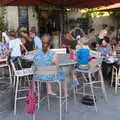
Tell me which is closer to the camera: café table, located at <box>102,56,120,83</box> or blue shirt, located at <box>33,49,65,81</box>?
blue shirt, located at <box>33,49,65,81</box>

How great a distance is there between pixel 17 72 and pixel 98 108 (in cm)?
165

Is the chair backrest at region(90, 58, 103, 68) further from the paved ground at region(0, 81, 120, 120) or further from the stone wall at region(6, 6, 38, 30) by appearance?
the stone wall at region(6, 6, 38, 30)

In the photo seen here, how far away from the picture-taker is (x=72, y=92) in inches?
254

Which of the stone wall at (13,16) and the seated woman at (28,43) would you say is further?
the stone wall at (13,16)

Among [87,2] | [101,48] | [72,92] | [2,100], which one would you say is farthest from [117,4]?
[2,100]

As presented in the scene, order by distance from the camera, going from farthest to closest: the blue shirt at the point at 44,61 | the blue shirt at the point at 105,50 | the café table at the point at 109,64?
1. the blue shirt at the point at 105,50
2. the café table at the point at 109,64
3. the blue shirt at the point at 44,61

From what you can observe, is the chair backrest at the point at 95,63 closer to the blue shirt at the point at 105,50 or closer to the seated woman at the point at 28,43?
the blue shirt at the point at 105,50

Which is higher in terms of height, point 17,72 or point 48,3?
point 48,3

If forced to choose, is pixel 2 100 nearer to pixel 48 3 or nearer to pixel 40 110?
pixel 40 110

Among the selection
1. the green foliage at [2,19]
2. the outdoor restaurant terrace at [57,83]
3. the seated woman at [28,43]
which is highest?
the green foliage at [2,19]

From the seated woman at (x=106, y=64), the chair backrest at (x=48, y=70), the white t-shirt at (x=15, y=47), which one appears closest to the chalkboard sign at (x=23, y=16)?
the white t-shirt at (x=15, y=47)

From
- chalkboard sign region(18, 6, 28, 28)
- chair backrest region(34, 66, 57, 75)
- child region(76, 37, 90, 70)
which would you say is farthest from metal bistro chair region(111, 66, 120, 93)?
chalkboard sign region(18, 6, 28, 28)

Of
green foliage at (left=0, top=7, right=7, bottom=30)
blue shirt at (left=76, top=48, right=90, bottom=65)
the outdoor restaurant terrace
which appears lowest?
the outdoor restaurant terrace

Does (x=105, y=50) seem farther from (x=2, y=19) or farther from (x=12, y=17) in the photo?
(x=12, y=17)
